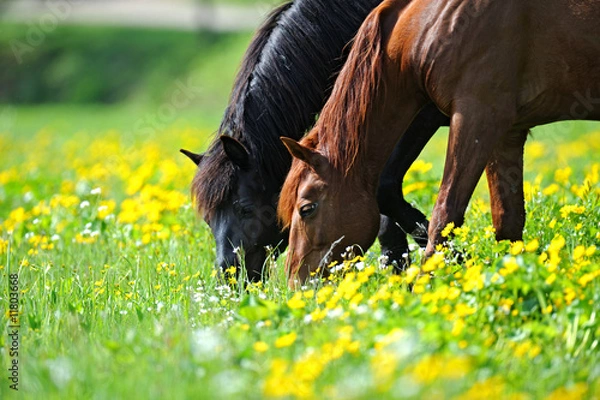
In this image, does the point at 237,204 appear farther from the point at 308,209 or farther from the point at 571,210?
the point at 571,210

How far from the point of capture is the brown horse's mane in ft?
17.0

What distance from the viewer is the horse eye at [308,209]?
526 cm

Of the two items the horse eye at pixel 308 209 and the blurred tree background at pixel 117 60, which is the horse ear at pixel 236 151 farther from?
the blurred tree background at pixel 117 60

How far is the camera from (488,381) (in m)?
3.15

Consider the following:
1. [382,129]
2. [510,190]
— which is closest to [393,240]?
[510,190]

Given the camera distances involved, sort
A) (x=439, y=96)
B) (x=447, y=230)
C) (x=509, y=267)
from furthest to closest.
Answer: (x=439, y=96) → (x=447, y=230) → (x=509, y=267)

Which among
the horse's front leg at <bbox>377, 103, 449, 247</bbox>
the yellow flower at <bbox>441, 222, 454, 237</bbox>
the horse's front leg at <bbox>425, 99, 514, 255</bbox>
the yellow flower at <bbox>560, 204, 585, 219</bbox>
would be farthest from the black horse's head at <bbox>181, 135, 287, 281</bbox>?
the yellow flower at <bbox>560, 204, 585, 219</bbox>

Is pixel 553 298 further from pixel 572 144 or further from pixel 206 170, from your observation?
pixel 572 144

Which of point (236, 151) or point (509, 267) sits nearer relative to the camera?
point (509, 267)

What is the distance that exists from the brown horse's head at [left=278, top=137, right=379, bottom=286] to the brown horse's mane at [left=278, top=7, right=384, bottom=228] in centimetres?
2

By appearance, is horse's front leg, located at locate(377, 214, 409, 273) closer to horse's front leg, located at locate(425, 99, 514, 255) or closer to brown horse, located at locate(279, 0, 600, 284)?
brown horse, located at locate(279, 0, 600, 284)

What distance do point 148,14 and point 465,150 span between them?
45643 millimetres

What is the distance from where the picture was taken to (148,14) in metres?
48.6

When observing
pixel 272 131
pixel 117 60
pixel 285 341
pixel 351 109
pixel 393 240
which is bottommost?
pixel 117 60
